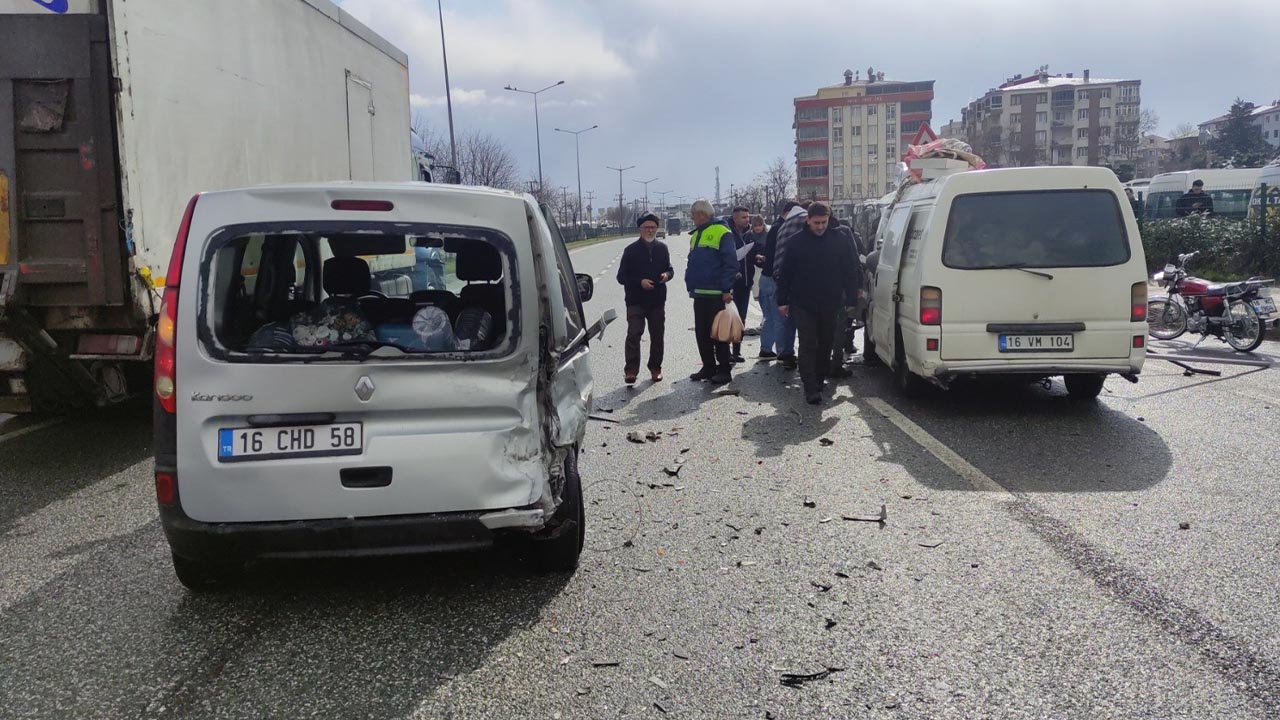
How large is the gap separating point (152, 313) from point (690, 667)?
16.6 ft

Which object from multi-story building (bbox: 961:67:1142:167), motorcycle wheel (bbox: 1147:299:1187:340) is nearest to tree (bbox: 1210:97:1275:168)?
multi-story building (bbox: 961:67:1142:167)

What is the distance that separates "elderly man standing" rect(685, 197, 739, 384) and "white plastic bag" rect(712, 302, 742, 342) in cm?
16

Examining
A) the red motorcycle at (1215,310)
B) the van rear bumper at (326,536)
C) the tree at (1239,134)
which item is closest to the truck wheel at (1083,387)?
the red motorcycle at (1215,310)

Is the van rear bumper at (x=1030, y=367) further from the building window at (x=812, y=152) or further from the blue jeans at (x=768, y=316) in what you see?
the building window at (x=812, y=152)

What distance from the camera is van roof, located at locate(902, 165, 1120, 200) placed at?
7875 mm

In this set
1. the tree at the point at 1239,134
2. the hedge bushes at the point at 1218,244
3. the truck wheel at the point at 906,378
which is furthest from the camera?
the tree at the point at 1239,134

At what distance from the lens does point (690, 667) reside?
359cm

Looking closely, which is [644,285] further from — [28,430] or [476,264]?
[28,430]

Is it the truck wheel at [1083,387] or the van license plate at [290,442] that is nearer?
the van license plate at [290,442]

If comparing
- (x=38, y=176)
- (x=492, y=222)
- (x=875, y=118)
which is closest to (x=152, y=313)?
(x=38, y=176)

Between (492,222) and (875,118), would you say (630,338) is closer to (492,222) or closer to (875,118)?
(492,222)

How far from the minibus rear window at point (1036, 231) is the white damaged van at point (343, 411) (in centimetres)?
491

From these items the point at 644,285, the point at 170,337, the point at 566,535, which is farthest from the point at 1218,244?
the point at 170,337

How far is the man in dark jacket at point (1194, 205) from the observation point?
810 inches
